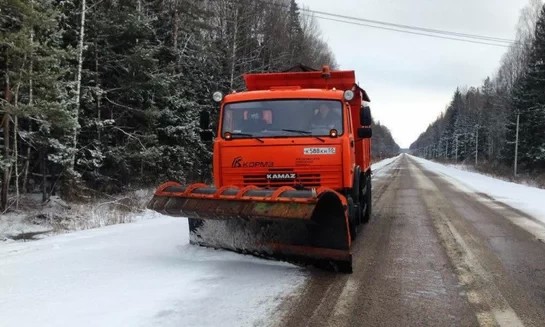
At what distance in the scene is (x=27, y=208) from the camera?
1650 cm

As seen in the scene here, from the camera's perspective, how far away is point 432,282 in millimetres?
6059

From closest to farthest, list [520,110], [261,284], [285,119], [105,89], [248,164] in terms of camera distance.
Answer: [261,284], [248,164], [285,119], [105,89], [520,110]

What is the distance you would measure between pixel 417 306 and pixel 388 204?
10.6 meters

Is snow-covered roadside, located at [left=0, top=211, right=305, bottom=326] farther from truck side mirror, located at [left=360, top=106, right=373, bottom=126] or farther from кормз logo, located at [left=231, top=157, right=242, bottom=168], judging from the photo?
→ truck side mirror, located at [left=360, top=106, right=373, bottom=126]

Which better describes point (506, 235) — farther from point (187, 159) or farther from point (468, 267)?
point (187, 159)

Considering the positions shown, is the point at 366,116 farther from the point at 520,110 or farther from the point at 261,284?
the point at 520,110

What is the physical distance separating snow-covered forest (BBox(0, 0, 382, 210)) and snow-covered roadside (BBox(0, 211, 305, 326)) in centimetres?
811

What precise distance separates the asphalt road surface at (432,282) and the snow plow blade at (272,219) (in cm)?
36

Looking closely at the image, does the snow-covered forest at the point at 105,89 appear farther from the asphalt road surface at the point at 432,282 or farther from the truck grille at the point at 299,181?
the asphalt road surface at the point at 432,282

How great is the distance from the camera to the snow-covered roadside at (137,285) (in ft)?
15.0

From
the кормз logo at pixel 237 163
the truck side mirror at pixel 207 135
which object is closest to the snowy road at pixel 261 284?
the кормз logo at pixel 237 163

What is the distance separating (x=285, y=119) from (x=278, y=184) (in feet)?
3.38

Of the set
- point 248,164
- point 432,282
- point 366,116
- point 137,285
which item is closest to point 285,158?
point 248,164

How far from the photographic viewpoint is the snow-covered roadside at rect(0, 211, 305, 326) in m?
4.56
